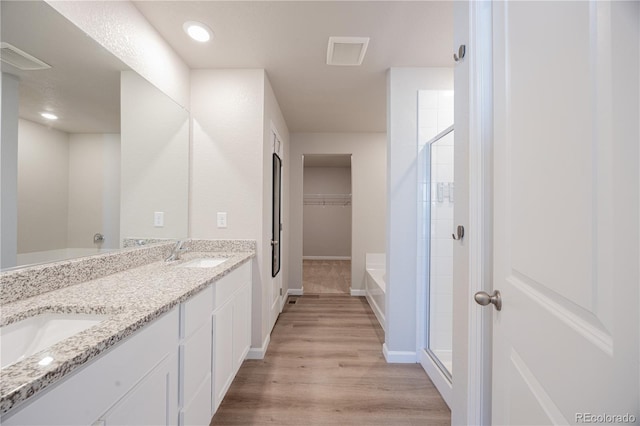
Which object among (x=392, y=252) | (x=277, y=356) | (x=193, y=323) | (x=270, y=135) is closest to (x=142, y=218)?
(x=193, y=323)

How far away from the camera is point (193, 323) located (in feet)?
3.96

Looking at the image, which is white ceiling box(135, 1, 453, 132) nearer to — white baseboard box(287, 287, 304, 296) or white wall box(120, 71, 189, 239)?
white wall box(120, 71, 189, 239)

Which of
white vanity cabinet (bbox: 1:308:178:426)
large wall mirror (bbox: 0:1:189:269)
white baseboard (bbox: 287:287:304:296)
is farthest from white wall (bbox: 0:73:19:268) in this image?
white baseboard (bbox: 287:287:304:296)

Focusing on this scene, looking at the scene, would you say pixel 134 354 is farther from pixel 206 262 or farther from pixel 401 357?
pixel 401 357

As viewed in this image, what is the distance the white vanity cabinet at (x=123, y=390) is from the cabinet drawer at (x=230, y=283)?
0.41 m

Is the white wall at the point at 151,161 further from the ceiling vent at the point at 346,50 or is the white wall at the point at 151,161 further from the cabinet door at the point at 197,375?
the ceiling vent at the point at 346,50

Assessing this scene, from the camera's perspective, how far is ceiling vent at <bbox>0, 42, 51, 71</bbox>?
96cm

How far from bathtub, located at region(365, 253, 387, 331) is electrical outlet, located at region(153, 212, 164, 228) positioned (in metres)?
2.10

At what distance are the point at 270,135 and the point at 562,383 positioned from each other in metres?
2.47

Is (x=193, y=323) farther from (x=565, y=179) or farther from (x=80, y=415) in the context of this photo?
(x=565, y=179)

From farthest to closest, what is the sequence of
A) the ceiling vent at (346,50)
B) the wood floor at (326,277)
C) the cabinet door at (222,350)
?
the wood floor at (326,277), the ceiling vent at (346,50), the cabinet door at (222,350)

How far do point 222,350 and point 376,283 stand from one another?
6.75ft

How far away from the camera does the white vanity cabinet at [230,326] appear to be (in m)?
1.48

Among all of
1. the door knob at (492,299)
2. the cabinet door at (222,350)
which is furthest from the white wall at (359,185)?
the door knob at (492,299)
